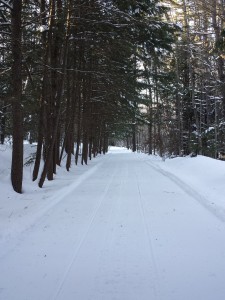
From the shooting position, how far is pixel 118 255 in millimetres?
5711

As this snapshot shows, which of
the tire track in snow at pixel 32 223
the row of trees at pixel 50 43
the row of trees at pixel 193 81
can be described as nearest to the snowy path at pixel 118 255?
the tire track in snow at pixel 32 223

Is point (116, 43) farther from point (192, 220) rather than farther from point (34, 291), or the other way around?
point (34, 291)

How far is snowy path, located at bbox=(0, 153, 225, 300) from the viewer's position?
14.7 ft

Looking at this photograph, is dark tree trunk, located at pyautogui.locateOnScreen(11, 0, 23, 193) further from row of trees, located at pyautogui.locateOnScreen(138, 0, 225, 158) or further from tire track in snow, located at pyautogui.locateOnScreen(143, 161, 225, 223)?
row of trees, located at pyautogui.locateOnScreen(138, 0, 225, 158)

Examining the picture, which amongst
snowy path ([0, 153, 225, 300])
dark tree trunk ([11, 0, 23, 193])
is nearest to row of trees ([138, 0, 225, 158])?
dark tree trunk ([11, 0, 23, 193])

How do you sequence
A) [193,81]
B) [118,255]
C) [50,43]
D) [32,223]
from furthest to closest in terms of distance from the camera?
[193,81]
[50,43]
[32,223]
[118,255]

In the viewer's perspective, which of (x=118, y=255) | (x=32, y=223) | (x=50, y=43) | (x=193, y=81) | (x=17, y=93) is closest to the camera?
(x=118, y=255)

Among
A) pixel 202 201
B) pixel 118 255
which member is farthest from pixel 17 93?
pixel 118 255

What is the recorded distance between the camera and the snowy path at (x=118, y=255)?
14.7 ft

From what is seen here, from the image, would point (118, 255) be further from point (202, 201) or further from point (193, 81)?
point (193, 81)

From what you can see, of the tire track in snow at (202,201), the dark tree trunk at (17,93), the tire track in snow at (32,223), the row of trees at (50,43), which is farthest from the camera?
the row of trees at (50,43)

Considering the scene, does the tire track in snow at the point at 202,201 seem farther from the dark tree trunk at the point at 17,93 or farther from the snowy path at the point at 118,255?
the dark tree trunk at the point at 17,93

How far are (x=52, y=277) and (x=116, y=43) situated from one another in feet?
39.1

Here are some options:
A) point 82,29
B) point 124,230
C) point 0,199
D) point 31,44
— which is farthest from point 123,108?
point 124,230
